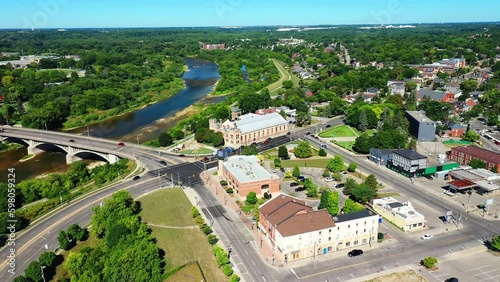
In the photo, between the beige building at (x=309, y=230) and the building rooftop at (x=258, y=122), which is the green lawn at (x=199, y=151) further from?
the beige building at (x=309, y=230)

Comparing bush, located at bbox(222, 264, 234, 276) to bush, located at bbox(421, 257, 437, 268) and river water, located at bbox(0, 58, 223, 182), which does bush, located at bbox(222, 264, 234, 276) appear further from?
Answer: river water, located at bbox(0, 58, 223, 182)

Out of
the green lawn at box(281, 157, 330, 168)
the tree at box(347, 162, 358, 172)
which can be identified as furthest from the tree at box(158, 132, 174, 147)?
the tree at box(347, 162, 358, 172)

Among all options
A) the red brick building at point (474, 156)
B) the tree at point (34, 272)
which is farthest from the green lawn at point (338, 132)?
the tree at point (34, 272)

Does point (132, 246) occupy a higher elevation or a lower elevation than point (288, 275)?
higher

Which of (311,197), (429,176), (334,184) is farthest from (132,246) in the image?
(429,176)

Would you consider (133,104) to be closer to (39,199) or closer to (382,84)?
(39,199)

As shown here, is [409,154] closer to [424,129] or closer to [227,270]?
[424,129]
